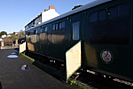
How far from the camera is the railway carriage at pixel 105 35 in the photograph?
371 centimetres

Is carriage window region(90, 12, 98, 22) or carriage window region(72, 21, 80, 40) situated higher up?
carriage window region(90, 12, 98, 22)

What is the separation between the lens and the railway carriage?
3715mm

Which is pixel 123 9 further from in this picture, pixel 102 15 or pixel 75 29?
pixel 75 29

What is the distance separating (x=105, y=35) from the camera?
4395 millimetres

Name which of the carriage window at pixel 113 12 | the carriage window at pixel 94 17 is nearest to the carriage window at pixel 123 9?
the carriage window at pixel 113 12

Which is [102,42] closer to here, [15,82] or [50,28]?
[15,82]

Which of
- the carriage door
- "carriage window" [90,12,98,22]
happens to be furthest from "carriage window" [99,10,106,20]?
the carriage door

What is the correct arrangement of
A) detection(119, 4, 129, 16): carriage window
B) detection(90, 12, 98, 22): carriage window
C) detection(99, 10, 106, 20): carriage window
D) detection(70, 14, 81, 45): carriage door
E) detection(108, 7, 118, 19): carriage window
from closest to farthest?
detection(119, 4, 129, 16): carriage window
detection(108, 7, 118, 19): carriage window
detection(99, 10, 106, 20): carriage window
detection(90, 12, 98, 22): carriage window
detection(70, 14, 81, 45): carriage door

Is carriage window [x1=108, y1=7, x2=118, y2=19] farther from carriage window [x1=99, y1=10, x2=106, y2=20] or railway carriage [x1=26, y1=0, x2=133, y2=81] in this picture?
carriage window [x1=99, y1=10, x2=106, y2=20]

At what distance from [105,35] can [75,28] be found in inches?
81.0

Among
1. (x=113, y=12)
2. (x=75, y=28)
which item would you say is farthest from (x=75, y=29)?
(x=113, y=12)

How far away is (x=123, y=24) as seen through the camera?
3.78 metres

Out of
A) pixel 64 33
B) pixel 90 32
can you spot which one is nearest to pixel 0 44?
pixel 64 33

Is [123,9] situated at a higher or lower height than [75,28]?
higher
